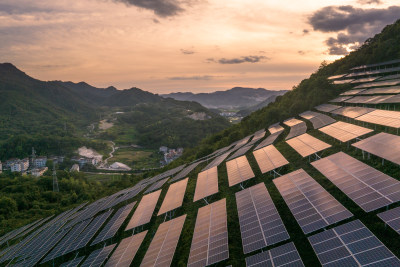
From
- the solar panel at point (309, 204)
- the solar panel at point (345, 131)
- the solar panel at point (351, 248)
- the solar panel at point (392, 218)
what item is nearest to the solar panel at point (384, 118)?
the solar panel at point (345, 131)

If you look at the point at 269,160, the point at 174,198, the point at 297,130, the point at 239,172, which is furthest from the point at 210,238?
the point at 297,130

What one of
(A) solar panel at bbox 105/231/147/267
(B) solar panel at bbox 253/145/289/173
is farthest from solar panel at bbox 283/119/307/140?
(A) solar panel at bbox 105/231/147/267

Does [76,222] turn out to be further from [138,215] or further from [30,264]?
[138,215]

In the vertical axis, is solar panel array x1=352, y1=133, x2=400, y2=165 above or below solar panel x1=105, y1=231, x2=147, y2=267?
above

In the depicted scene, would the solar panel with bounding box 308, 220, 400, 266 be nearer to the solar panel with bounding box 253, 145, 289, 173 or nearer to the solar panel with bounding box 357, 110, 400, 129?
the solar panel with bounding box 253, 145, 289, 173

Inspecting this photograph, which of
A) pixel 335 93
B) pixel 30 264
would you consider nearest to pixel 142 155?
pixel 335 93

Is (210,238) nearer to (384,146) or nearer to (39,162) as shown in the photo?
(384,146)

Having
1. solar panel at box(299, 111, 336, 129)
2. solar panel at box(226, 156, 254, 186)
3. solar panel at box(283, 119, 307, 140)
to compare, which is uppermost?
solar panel at box(299, 111, 336, 129)
